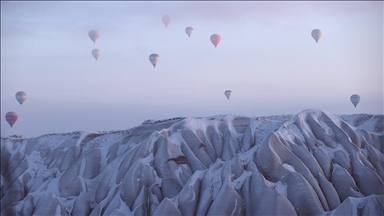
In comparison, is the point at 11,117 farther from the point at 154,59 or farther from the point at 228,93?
the point at 228,93

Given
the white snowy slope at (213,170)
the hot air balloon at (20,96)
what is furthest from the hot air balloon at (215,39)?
the hot air balloon at (20,96)

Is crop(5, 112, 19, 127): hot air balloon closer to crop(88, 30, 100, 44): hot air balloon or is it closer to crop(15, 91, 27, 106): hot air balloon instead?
crop(15, 91, 27, 106): hot air balloon

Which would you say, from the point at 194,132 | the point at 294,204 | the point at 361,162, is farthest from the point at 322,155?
the point at 194,132

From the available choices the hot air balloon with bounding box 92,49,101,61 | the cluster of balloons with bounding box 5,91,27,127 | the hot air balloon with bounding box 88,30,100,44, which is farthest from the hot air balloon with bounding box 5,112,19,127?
the hot air balloon with bounding box 88,30,100,44

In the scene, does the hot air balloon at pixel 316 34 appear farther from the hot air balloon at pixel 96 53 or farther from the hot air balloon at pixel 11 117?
the hot air balloon at pixel 11 117

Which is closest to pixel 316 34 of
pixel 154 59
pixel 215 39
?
pixel 215 39
